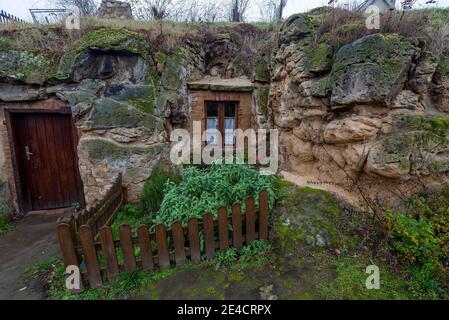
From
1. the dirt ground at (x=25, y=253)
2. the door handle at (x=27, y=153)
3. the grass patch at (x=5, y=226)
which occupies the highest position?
the door handle at (x=27, y=153)

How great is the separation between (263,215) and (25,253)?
12.7ft

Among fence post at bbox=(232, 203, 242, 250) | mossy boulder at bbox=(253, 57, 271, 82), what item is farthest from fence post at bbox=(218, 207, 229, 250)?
mossy boulder at bbox=(253, 57, 271, 82)

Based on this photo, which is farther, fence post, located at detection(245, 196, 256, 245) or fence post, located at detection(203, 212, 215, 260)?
fence post, located at detection(245, 196, 256, 245)

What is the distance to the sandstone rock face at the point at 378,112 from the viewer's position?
9.84 ft

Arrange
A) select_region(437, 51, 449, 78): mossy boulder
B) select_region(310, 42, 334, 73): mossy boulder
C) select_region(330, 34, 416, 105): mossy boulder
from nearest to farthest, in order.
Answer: select_region(330, 34, 416, 105): mossy boulder
select_region(437, 51, 449, 78): mossy boulder
select_region(310, 42, 334, 73): mossy boulder

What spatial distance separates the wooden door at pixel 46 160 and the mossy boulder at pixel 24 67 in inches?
29.6

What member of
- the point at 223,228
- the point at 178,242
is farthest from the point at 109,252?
the point at 223,228

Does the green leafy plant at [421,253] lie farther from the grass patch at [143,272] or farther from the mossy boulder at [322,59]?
the mossy boulder at [322,59]

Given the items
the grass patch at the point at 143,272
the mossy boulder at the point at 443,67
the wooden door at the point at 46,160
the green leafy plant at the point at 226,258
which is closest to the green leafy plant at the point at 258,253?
the grass patch at the point at 143,272

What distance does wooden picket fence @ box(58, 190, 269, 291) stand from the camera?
251 cm

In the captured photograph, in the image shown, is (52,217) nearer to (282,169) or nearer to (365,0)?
(282,169)

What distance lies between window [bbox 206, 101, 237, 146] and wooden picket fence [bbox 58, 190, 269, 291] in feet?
10.9

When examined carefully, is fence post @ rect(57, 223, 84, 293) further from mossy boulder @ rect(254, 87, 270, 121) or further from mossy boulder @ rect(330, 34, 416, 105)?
mossy boulder @ rect(254, 87, 270, 121)
